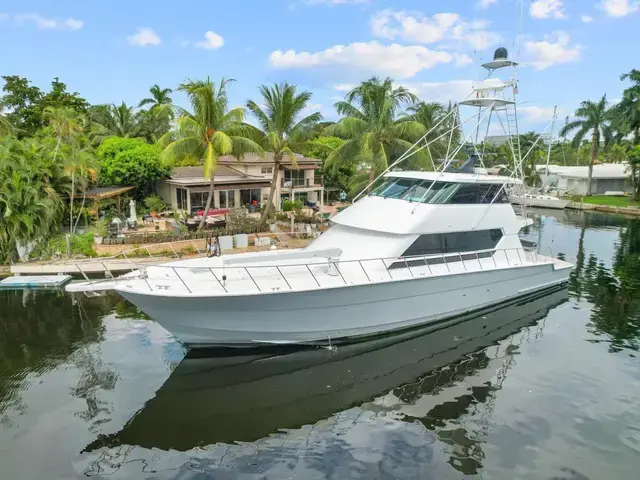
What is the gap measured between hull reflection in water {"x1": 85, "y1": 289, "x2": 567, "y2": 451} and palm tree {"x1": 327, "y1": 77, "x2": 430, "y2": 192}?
→ 35.8 feet

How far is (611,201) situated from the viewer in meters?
39.8

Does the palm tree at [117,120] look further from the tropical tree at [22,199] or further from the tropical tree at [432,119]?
the tropical tree at [432,119]

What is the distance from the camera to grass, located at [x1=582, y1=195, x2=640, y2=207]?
3734 centimetres

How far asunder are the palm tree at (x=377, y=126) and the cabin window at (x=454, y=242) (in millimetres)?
7859

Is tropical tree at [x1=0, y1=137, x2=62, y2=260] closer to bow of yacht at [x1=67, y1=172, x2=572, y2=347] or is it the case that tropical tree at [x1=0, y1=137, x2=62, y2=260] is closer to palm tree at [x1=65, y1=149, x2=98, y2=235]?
palm tree at [x1=65, y1=149, x2=98, y2=235]

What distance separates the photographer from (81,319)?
42.2 feet

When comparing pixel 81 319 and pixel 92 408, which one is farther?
pixel 81 319

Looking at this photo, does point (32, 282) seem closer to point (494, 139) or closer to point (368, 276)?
point (368, 276)

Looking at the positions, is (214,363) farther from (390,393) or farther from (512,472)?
(512,472)

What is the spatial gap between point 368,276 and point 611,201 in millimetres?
37684

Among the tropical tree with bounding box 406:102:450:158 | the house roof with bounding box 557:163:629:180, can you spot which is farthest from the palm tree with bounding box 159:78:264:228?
the house roof with bounding box 557:163:629:180

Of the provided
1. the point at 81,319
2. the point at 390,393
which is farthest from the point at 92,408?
the point at 390,393

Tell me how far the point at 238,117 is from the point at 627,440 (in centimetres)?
1712

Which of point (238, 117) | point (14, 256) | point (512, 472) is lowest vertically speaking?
point (512, 472)
